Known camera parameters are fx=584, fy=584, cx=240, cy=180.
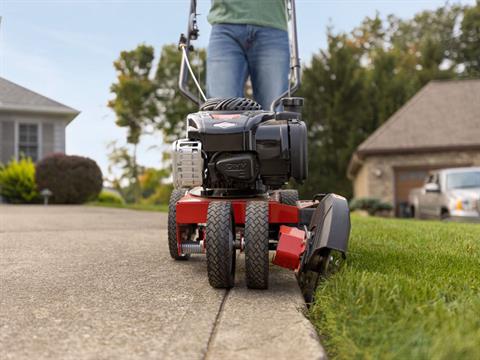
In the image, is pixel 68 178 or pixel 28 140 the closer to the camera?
pixel 68 178

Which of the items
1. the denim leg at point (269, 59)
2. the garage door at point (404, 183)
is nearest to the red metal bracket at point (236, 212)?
the denim leg at point (269, 59)

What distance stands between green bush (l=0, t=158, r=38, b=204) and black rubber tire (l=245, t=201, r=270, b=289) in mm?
13530

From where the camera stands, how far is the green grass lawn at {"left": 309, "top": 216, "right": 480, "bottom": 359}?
165 cm

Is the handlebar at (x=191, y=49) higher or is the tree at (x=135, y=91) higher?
the tree at (x=135, y=91)

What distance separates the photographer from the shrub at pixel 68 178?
48.0ft

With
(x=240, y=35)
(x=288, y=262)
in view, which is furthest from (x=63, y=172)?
(x=288, y=262)

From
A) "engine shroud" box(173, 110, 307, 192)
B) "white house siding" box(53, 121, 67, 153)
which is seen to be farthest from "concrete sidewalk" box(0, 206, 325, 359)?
"white house siding" box(53, 121, 67, 153)

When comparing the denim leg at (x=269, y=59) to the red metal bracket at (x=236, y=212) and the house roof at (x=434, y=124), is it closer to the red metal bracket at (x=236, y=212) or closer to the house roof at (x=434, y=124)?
the red metal bracket at (x=236, y=212)

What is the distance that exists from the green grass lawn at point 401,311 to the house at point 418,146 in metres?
15.4

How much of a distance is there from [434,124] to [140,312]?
17782 millimetres

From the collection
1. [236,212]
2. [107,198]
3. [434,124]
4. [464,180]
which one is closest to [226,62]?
[236,212]

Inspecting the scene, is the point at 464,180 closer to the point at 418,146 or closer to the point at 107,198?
the point at 418,146

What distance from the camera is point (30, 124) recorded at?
17125 mm

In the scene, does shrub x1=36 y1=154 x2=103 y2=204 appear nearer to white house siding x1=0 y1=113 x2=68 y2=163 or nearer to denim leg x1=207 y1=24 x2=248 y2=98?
white house siding x1=0 y1=113 x2=68 y2=163
